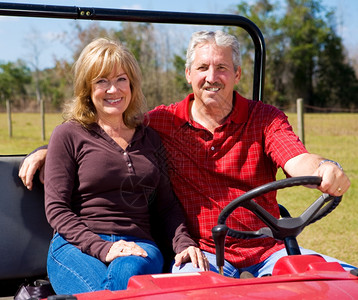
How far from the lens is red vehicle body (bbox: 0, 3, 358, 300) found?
4.62ft

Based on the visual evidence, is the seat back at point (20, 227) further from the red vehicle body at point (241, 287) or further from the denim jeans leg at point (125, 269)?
the red vehicle body at point (241, 287)

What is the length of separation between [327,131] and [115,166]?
13.7 metres

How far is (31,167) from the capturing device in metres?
2.19

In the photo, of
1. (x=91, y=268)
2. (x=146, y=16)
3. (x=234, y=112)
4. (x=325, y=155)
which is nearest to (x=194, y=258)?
(x=91, y=268)

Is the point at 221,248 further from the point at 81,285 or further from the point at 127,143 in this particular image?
the point at 127,143

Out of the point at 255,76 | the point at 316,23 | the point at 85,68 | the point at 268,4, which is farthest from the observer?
the point at 268,4

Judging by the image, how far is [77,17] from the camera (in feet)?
7.28

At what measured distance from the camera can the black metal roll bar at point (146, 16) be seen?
217 cm

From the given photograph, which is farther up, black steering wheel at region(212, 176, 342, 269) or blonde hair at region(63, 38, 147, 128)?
blonde hair at region(63, 38, 147, 128)

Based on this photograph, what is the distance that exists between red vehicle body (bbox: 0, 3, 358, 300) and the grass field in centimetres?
46

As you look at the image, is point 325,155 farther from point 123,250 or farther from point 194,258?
point 123,250

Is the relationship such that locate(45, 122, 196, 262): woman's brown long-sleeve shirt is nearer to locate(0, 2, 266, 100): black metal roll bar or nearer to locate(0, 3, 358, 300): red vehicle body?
locate(0, 3, 358, 300): red vehicle body

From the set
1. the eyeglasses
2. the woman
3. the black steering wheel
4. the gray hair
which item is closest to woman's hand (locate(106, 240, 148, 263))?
the woman

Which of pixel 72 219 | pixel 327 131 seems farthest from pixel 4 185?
pixel 327 131
